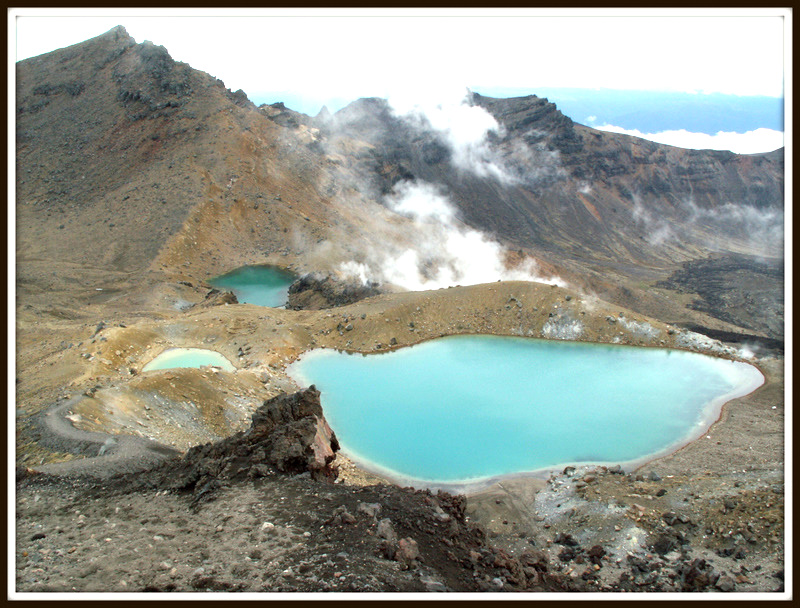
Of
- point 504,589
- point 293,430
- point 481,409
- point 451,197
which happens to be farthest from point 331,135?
point 504,589

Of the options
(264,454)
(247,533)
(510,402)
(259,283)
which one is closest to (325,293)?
(259,283)

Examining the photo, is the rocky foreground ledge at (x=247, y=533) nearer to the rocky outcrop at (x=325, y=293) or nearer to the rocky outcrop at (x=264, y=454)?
the rocky outcrop at (x=264, y=454)

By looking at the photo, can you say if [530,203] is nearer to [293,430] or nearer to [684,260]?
[684,260]

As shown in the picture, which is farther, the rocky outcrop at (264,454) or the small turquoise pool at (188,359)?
the small turquoise pool at (188,359)

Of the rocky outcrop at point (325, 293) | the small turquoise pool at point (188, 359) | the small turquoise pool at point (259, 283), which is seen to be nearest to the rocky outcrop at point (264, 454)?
the small turquoise pool at point (188, 359)

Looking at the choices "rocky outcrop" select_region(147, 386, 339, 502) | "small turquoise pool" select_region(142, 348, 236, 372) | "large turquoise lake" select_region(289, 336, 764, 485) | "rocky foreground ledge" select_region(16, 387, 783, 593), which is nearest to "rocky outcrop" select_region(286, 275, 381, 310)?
"large turquoise lake" select_region(289, 336, 764, 485)

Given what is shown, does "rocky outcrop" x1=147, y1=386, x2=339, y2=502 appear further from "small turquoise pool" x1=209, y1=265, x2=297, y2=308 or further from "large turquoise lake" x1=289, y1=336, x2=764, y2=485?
"small turquoise pool" x1=209, y1=265, x2=297, y2=308
